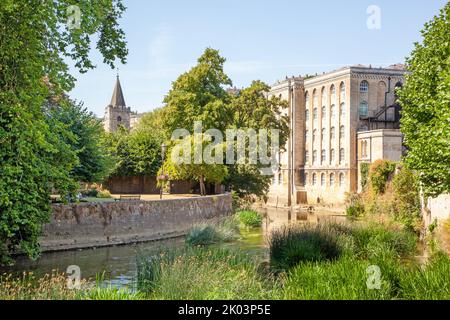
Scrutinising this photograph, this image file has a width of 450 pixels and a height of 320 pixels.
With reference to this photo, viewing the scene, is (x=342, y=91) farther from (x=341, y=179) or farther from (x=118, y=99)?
(x=118, y=99)

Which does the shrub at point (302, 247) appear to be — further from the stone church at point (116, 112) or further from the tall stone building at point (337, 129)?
the stone church at point (116, 112)

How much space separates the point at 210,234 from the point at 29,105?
11.8 meters

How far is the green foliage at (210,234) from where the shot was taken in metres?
24.2

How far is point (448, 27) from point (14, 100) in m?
15.7

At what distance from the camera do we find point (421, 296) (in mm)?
10500

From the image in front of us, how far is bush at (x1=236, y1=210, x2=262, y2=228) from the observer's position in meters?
32.1

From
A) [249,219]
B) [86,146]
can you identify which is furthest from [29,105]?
[249,219]

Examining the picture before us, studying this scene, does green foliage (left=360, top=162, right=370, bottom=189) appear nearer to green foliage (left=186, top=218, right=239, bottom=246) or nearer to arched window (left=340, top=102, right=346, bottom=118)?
arched window (left=340, top=102, right=346, bottom=118)

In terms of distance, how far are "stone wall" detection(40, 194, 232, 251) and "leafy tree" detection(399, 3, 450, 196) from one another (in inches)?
527

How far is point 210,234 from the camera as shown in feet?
80.9

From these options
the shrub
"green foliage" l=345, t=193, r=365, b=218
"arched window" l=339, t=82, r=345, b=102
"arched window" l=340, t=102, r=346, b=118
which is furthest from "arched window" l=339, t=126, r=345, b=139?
the shrub

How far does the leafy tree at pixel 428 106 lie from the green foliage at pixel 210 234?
9310 mm

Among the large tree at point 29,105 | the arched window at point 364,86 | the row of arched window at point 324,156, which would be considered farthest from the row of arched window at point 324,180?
the large tree at point 29,105
